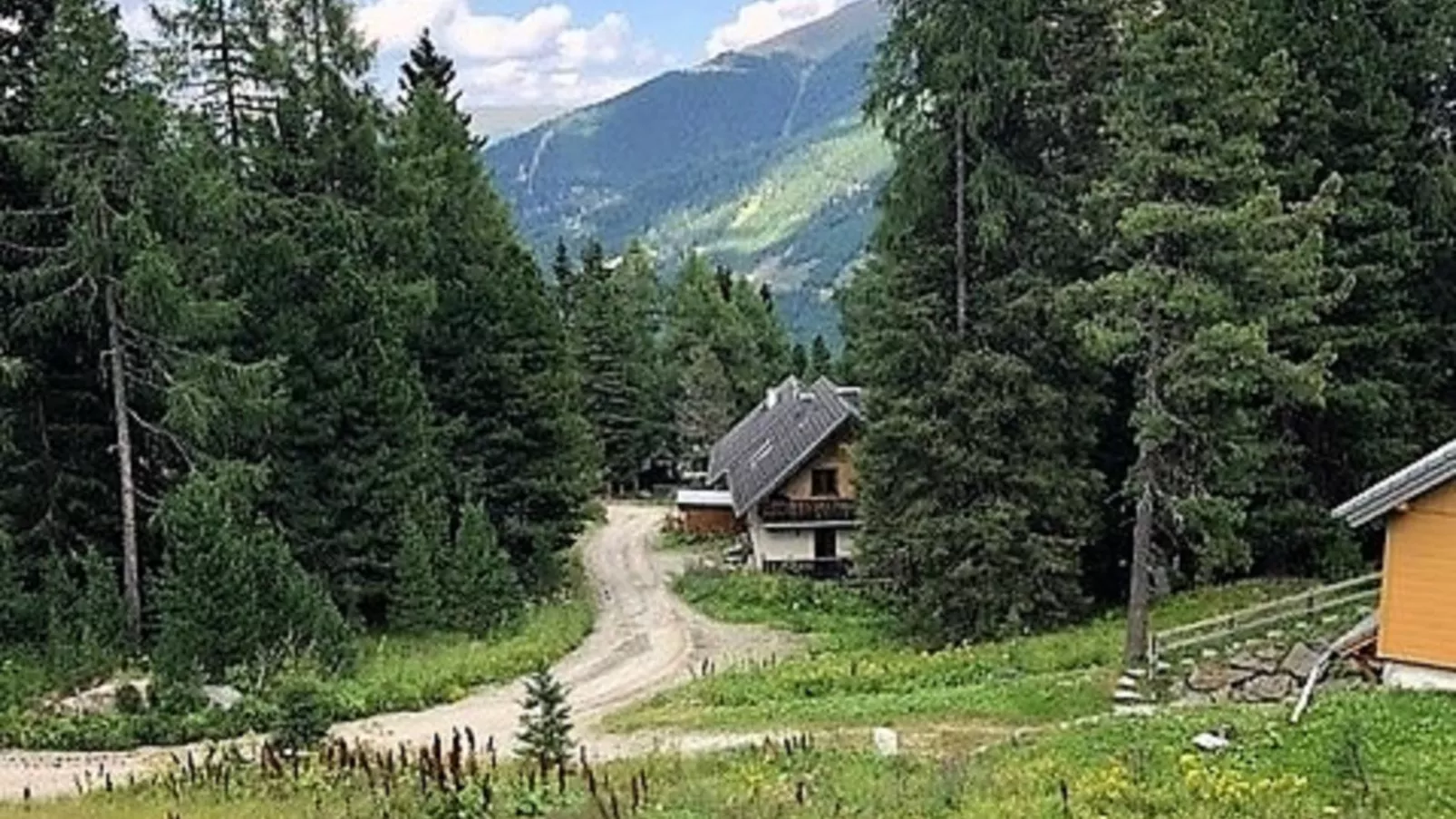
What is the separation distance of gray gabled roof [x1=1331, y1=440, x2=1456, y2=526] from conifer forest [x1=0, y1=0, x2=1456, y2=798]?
382cm

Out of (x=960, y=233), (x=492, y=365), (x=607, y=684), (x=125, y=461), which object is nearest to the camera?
→ (x=125, y=461)

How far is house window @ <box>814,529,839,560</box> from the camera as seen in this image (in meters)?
51.8

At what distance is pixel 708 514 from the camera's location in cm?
6266

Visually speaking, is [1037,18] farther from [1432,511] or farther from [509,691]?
[509,691]

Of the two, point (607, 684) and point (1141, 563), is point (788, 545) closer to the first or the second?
point (607, 684)

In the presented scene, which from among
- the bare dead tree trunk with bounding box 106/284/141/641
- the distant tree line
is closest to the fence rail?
the distant tree line

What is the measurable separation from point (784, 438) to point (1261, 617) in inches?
1151

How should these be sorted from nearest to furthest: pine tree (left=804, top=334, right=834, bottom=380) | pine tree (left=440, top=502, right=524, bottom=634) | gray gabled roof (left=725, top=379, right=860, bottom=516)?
pine tree (left=440, top=502, right=524, bottom=634)
gray gabled roof (left=725, top=379, right=860, bottom=516)
pine tree (left=804, top=334, right=834, bottom=380)

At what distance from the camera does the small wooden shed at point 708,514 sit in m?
61.8

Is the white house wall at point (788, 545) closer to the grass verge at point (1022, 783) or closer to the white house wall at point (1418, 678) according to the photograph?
the white house wall at point (1418, 678)

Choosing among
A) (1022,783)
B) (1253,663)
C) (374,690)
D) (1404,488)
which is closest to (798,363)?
(374,690)

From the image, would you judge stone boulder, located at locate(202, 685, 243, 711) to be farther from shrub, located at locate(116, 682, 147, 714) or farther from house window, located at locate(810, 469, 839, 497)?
house window, located at locate(810, 469, 839, 497)

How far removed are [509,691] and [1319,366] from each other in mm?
16783

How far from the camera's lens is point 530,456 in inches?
1778
